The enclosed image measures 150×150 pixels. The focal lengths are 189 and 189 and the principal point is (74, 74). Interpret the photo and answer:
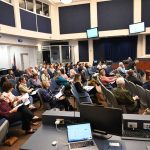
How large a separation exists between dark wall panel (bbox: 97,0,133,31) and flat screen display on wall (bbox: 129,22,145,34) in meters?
0.55

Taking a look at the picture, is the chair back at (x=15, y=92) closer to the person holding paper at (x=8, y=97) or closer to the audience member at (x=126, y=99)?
the person holding paper at (x=8, y=97)

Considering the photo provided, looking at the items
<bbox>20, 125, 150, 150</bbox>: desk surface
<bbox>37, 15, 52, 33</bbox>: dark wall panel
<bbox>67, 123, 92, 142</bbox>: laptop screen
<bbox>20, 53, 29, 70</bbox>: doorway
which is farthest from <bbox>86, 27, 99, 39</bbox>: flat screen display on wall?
<bbox>67, 123, 92, 142</bbox>: laptop screen

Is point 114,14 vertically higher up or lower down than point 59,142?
higher up

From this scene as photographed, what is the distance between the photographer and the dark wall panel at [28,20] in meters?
9.15

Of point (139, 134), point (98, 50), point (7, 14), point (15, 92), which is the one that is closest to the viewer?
point (139, 134)

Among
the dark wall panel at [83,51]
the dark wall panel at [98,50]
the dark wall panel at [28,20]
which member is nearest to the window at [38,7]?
the dark wall panel at [28,20]

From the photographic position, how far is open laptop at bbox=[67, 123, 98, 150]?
5.97ft

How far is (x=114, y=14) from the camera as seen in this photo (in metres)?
11.6

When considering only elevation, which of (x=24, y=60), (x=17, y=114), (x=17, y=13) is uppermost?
(x=17, y=13)

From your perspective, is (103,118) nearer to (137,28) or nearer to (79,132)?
(79,132)

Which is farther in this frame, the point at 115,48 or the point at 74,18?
the point at 115,48

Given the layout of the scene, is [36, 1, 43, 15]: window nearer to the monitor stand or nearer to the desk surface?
the desk surface

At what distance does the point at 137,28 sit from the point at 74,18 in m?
4.08

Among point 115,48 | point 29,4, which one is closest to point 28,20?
point 29,4
